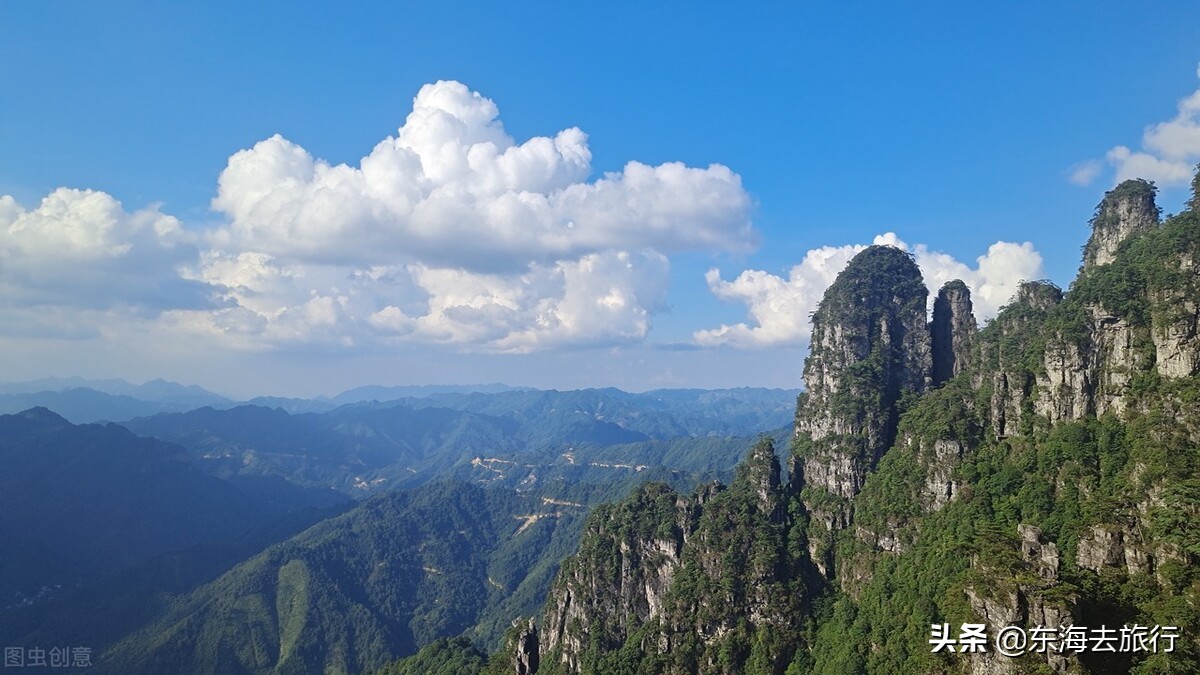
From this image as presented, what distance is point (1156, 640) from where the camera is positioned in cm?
4506

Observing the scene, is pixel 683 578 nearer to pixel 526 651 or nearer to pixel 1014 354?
pixel 526 651

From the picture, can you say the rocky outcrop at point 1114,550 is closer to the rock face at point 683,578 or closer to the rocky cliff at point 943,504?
the rocky cliff at point 943,504

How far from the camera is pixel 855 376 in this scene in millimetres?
100750

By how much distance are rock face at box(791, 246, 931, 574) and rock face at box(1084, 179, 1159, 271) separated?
24.1 meters

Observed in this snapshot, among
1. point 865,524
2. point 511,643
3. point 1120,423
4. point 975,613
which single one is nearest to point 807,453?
point 865,524

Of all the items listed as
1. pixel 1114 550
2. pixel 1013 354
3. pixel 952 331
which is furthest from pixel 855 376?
pixel 1114 550

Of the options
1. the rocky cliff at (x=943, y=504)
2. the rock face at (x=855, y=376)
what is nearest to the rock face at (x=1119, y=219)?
the rocky cliff at (x=943, y=504)

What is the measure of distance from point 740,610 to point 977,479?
1357 inches

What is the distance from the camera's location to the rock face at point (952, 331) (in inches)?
4061

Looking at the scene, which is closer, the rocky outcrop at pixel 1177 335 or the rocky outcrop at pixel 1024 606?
the rocky outcrop at pixel 1024 606

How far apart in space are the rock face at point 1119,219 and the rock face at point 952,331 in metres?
17.2

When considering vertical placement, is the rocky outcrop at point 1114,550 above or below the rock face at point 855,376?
below

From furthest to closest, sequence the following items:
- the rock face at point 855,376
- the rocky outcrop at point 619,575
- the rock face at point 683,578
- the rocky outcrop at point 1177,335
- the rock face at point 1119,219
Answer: the rocky outcrop at point 619,575 < the rock face at point 855,376 < the rock face at point 1119,219 < the rock face at point 683,578 < the rocky outcrop at point 1177,335

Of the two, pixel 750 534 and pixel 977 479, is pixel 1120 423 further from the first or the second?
pixel 750 534
